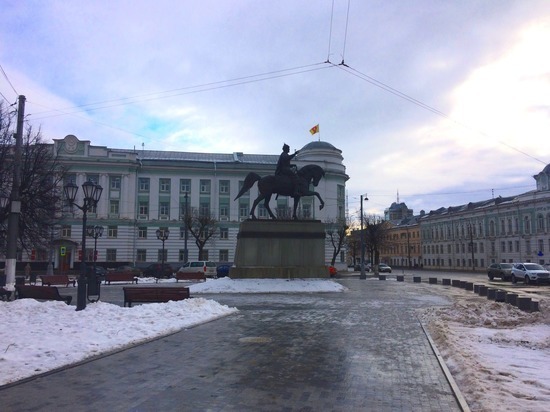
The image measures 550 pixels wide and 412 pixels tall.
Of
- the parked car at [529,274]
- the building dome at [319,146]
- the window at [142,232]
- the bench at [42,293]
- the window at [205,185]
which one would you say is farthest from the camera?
the building dome at [319,146]

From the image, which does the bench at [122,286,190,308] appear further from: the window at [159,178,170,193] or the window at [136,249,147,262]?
the window at [159,178,170,193]

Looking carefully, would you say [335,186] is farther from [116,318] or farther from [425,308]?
[116,318]

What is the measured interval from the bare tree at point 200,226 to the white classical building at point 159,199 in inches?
96.2

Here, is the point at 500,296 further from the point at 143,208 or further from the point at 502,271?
the point at 143,208

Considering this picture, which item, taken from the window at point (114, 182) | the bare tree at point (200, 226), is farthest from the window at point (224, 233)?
the window at point (114, 182)

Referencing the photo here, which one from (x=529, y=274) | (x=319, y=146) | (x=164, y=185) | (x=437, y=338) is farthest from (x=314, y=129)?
(x=437, y=338)

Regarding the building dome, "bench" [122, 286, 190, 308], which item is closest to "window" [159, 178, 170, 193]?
the building dome

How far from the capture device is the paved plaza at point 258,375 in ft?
20.0

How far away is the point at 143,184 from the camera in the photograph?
7344 cm

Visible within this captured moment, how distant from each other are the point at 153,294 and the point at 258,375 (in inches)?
393

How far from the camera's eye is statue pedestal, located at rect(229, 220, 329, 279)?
29188 mm

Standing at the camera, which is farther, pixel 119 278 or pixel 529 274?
pixel 119 278

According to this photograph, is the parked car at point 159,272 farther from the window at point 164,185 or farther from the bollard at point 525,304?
the bollard at point 525,304

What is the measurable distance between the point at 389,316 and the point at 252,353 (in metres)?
7.35
